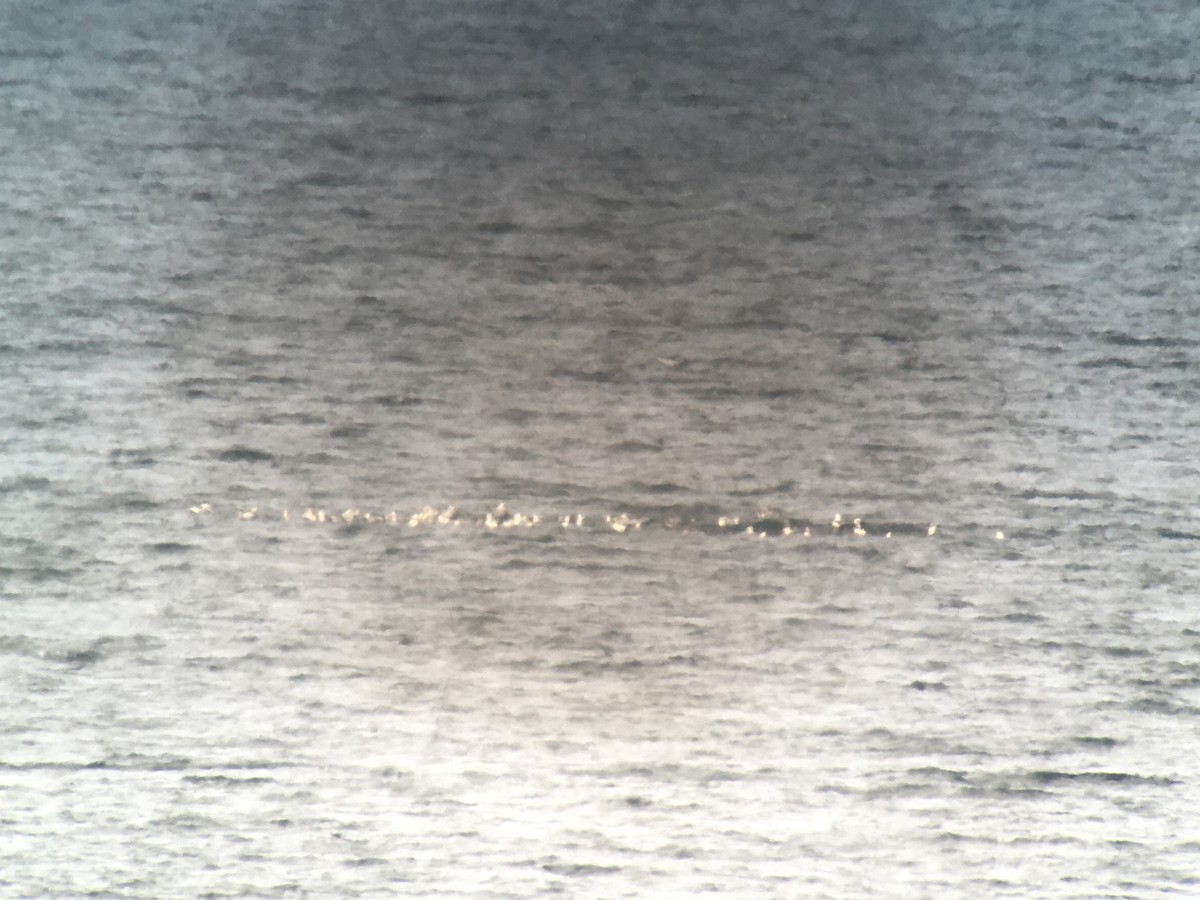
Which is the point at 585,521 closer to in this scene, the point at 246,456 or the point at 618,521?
the point at 618,521

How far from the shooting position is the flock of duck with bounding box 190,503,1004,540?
20.0 inches

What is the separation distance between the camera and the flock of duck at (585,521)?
507mm

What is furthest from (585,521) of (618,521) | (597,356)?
(597,356)

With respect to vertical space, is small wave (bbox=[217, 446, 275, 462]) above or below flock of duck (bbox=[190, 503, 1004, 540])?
above

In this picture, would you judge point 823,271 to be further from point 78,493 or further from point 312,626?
point 78,493

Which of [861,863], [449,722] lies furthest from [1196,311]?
[449,722]

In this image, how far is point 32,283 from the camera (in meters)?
0.50

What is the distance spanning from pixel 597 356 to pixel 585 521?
128mm

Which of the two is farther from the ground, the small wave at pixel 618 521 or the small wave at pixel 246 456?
the small wave at pixel 246 456

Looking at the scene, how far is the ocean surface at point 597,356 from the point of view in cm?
50

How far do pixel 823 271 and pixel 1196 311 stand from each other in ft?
0.94

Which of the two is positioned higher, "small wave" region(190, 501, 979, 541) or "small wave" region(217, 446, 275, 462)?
"small wave" region(217, 446, 275, 462)

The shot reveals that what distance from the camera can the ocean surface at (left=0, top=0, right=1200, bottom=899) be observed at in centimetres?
50

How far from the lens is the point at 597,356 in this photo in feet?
1.65
